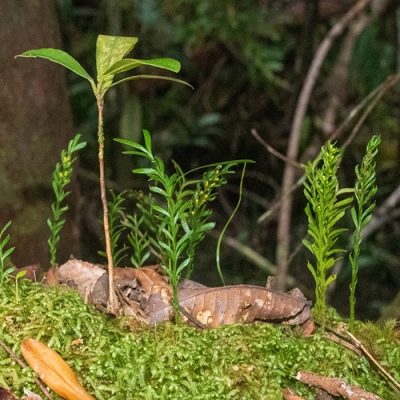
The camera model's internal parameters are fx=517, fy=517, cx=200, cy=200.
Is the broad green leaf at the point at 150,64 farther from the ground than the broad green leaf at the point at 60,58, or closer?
closer

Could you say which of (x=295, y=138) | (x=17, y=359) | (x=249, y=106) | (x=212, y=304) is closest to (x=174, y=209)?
(x=212, y=304)

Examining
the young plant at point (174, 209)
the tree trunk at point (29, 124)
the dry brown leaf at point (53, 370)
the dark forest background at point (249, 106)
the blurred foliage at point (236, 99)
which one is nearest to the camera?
the dry brown leaf at point (53, 370)

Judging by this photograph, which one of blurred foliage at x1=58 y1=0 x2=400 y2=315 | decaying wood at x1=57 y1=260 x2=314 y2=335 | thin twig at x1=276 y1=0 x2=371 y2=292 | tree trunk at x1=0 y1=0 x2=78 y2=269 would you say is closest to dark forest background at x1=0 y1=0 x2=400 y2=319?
blurred foliage at x1=58 y1=0 x2=400 y2=315

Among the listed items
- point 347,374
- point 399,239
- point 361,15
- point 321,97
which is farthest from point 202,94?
point 347,374

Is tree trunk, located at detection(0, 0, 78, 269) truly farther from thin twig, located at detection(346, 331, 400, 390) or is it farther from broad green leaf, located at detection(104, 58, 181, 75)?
thin twig, located at detection(346, 331, 400, 390)

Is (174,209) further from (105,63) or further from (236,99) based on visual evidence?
(236,99)

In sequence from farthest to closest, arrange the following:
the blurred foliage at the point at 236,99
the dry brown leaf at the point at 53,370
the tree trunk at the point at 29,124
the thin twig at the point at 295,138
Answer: the blurred foliage at the point at 236,99
the thin twig at the point at 295,138
the tree trunk at the point at 29,124
the dry brown leaf at the point at 53,370

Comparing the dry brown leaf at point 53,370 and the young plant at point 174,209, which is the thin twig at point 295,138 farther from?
the dry brown leaf at point 53,370

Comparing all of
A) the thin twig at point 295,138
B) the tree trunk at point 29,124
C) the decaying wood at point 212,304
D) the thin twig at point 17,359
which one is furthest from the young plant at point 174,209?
the thin twig at point 295,138
